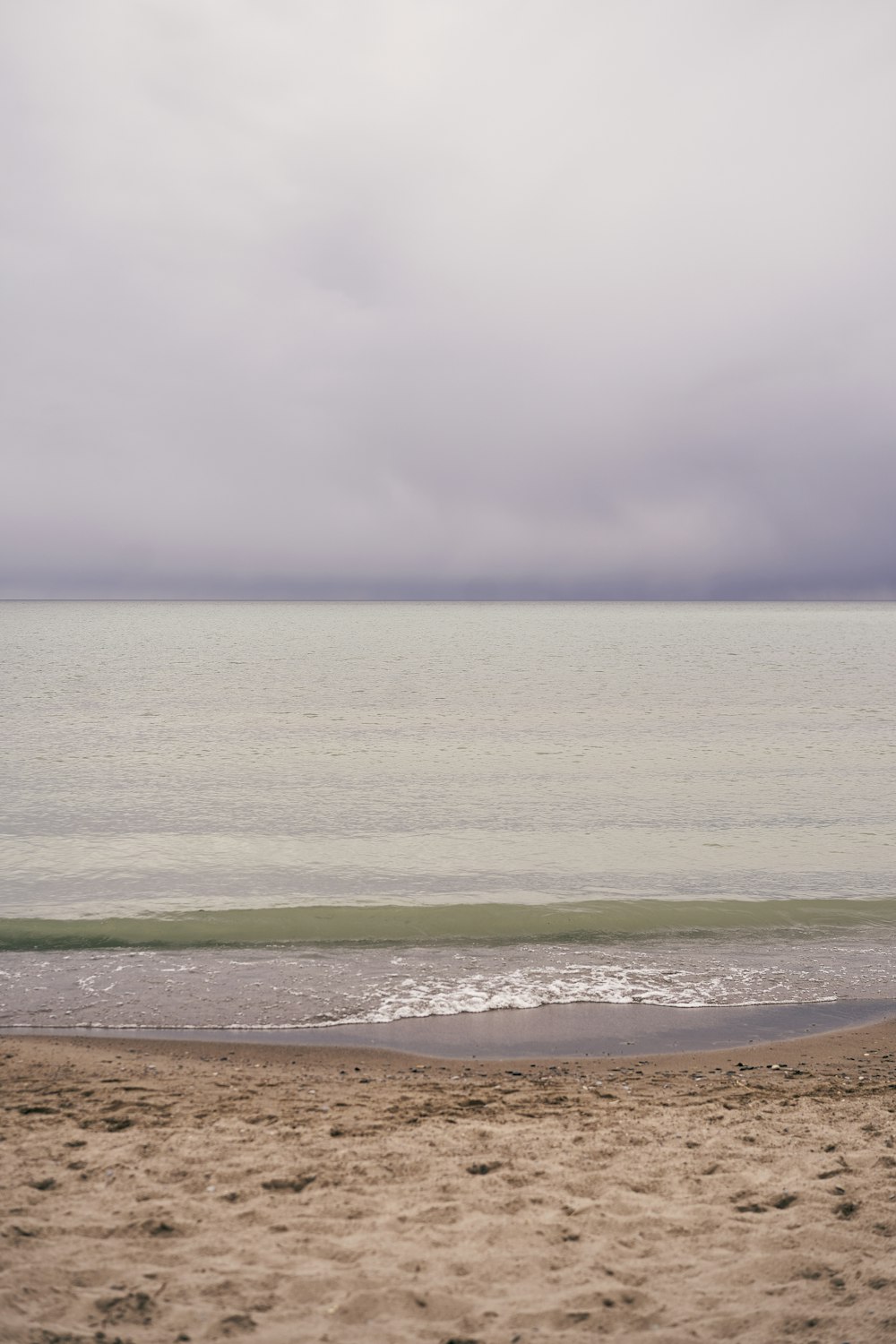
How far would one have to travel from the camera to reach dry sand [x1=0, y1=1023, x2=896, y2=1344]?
4219 millimetres

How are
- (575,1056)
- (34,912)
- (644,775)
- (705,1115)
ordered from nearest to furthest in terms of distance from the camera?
(705,1115) < (575,1056) < (34,912) < (644,775)

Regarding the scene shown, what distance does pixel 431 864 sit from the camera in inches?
580

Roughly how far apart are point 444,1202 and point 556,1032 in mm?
3517

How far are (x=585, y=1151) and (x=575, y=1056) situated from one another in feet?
6.86

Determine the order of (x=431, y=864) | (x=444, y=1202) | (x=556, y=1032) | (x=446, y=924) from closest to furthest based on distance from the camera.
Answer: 1. (x=444, y=1202)
2. (x=556, y=1032)
3. (x=446, y=924)
4. (x=431, y=864)

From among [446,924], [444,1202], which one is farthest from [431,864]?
[444,1202]

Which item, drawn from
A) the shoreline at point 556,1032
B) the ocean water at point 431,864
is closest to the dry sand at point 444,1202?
the shoreline at point 556,1032

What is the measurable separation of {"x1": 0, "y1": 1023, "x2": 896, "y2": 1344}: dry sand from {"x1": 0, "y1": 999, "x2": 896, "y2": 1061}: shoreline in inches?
22.0

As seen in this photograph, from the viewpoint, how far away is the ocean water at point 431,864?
9.80 m

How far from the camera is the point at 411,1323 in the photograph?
4.16 metres

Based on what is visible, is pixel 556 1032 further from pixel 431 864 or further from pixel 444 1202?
pixel 431 864

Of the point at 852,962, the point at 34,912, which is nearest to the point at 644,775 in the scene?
the point at 852,962

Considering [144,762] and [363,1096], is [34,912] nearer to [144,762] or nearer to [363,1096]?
[363,1096]

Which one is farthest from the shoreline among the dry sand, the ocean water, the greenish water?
the greenish water
